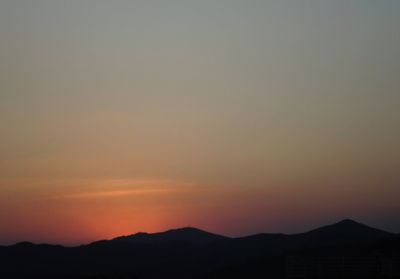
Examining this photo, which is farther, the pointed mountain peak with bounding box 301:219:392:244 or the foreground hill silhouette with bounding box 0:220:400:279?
the pointed mountain peak with bounding box 301:219:392:244

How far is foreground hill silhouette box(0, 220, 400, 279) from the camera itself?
351ft

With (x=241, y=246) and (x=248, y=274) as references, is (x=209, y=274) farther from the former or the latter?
(x=241, y=246)

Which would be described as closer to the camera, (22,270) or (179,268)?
(179,268)

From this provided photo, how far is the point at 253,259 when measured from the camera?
138000 millimetres

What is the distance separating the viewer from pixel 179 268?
519 feet

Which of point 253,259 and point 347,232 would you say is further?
point 347,232

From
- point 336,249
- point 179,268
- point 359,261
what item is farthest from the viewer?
point 179,268

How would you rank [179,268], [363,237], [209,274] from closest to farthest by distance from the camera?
[209,274] < [179,268] < [363,237]

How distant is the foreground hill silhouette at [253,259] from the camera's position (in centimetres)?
10700

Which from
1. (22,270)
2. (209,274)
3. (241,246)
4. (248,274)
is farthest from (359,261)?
(22,270)

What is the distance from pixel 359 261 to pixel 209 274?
98.5 ft

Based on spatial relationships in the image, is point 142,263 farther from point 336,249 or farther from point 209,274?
point 336,249

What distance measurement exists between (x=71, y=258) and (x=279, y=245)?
172 ft

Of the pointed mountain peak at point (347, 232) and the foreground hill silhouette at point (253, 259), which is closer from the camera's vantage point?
the foreground hill silhouette at point (253, 259)
